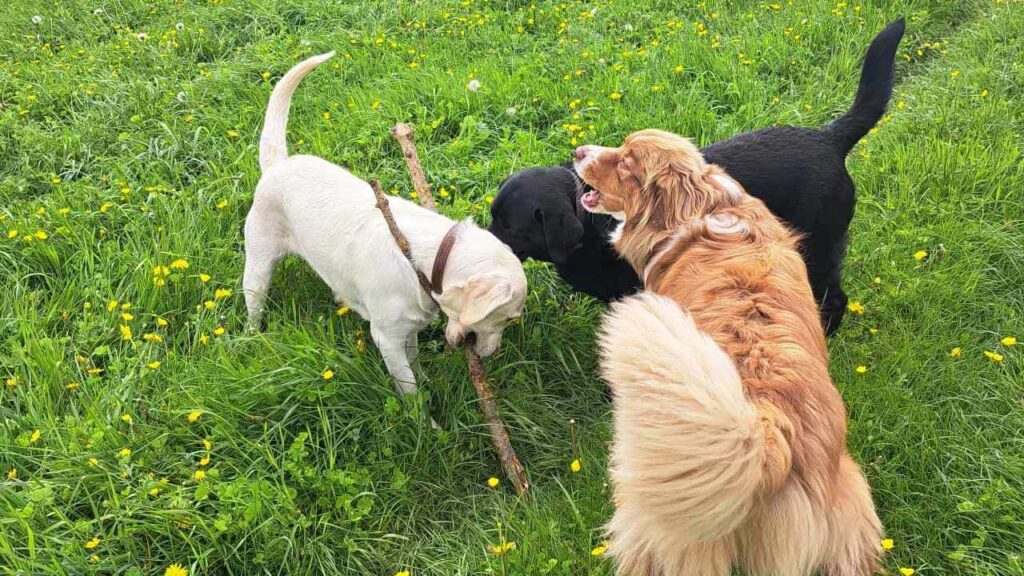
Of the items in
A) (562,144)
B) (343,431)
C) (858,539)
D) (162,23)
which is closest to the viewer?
(858,539)

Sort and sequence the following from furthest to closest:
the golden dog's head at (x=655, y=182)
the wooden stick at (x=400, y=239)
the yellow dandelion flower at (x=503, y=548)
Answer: the wooden stick at (x=400, y=239)
the golden dog's head at (x=655, y=182)
the yellow dandelion flower at (x=503, y=548)

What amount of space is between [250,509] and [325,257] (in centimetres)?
118

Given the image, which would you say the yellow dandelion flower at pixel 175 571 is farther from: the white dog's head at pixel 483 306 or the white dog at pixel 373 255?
the white dog's head at pixel 483 306

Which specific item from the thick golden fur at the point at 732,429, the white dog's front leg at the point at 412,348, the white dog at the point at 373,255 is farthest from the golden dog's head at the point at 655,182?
the white dog's front leg at the point at 412,348

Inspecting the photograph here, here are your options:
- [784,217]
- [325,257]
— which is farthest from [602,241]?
[325,257]

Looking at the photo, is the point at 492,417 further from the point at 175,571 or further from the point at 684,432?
the point at 684,432

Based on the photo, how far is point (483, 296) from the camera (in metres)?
2.48

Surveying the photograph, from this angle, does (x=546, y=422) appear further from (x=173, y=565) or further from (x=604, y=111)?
(x=604, y=111)

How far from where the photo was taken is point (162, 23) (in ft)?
20.2

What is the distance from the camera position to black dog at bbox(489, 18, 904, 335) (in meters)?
2.85

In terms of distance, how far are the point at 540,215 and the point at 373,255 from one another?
78 centimetres

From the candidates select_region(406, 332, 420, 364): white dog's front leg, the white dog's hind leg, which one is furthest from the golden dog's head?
the white dog's hind leg

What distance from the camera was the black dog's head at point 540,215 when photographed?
3.00 metres

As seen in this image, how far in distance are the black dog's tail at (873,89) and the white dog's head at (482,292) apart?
158cm
